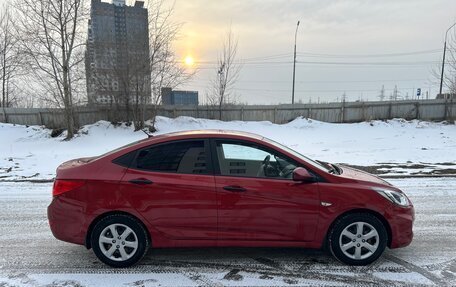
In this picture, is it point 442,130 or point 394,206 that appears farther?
point 442,130

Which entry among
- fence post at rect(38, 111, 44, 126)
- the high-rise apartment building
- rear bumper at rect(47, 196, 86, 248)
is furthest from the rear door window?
fence post at rect(38, 111, 44, 126)

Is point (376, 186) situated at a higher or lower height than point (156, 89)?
lower

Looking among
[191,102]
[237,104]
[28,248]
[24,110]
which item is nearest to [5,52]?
[24,110]

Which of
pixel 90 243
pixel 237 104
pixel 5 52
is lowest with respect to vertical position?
pixel 90 243

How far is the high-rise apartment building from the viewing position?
1969 centimetres

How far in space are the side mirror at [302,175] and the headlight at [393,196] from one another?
0.76 meters

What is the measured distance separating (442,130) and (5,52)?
94.7 ft

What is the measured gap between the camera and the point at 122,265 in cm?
383

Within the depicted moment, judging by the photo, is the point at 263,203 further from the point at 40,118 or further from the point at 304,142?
the point at 40,118

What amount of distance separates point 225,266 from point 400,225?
6.66 feet

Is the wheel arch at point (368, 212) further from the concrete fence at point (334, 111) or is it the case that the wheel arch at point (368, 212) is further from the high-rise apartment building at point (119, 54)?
the concrete fence at point (334, 111)

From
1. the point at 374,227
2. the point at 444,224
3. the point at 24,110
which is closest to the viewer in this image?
the point at 374,227

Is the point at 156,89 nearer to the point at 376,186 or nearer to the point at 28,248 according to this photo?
the point at 28,248

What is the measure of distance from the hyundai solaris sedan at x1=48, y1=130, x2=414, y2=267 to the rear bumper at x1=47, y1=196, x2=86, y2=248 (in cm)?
1
